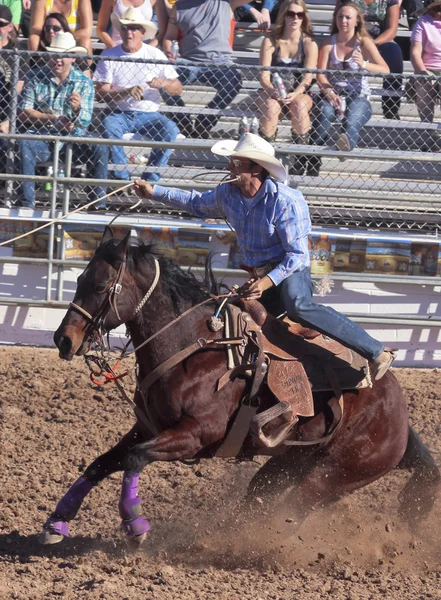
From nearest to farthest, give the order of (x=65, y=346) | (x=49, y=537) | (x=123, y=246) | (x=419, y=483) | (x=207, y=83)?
(x=65, y=346)
(x=123, y=246)
(x=49, y=537)
(x=419, y=483)
(x=207, y=83)

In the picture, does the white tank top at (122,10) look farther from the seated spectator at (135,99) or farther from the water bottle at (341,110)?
the water bottle at (341,110)

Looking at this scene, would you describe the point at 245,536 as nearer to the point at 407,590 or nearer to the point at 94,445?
the point at 407,590

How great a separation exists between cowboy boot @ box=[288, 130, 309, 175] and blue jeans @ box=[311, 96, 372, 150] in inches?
3.9

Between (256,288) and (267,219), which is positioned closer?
(256,288)

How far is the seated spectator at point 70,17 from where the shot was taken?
32.0 feet

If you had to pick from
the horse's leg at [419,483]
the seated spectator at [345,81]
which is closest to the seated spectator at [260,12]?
the seated spectator at [345,81]

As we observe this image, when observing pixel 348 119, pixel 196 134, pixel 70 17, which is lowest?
pixel 196 134

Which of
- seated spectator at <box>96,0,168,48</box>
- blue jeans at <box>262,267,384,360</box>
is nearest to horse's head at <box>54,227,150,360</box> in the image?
blue jeans at <box>262,267,384,360</box>

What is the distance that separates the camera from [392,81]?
30.7ft

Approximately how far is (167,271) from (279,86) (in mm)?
4314

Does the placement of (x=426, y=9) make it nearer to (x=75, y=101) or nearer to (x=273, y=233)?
(x=75, y=101)

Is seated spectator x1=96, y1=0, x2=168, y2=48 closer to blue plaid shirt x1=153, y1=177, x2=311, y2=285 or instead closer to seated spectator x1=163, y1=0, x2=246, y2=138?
seated spectator x1=163, y1=0, x2=246, y2=138

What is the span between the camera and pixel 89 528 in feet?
18.6

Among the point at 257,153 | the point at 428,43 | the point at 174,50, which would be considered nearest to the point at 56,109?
the point at 174,50
